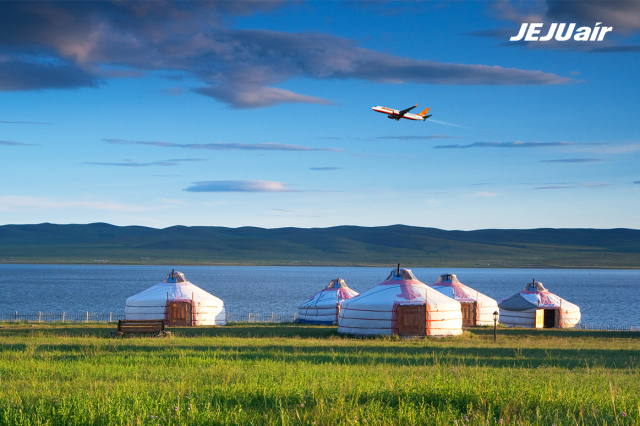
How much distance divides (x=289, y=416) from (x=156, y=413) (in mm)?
1463

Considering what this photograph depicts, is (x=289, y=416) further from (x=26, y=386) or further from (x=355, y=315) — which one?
(x=355, y=315)

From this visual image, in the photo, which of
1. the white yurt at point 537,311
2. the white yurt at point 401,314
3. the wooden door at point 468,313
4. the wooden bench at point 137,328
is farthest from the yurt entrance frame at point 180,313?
the white yurt at point 537,311

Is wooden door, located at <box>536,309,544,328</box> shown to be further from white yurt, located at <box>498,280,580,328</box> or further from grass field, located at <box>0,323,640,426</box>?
grass field, located at <box>0,323,640,426</box>

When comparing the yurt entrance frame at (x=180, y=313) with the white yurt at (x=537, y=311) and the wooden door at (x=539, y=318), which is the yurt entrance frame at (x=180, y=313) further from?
→ the wooden door at (x=539, y=318)

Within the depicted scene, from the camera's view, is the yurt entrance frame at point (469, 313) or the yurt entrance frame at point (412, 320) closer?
the yurt entrance frame at point (412, 320)

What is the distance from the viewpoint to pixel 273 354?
50.4 ft

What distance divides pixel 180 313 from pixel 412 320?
45.6ft

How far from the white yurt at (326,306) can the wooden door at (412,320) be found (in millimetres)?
10832

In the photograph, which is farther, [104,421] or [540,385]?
[540,385]

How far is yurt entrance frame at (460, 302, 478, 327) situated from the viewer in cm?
3988

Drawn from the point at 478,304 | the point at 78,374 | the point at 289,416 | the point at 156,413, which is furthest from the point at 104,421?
the point at 478,304

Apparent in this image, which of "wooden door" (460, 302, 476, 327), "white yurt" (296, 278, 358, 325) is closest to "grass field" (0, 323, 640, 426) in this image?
"white yurt" (296, 278, 358, 325)

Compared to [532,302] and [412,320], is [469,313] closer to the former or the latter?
[532,302]

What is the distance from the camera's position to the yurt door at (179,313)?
35219 mm
